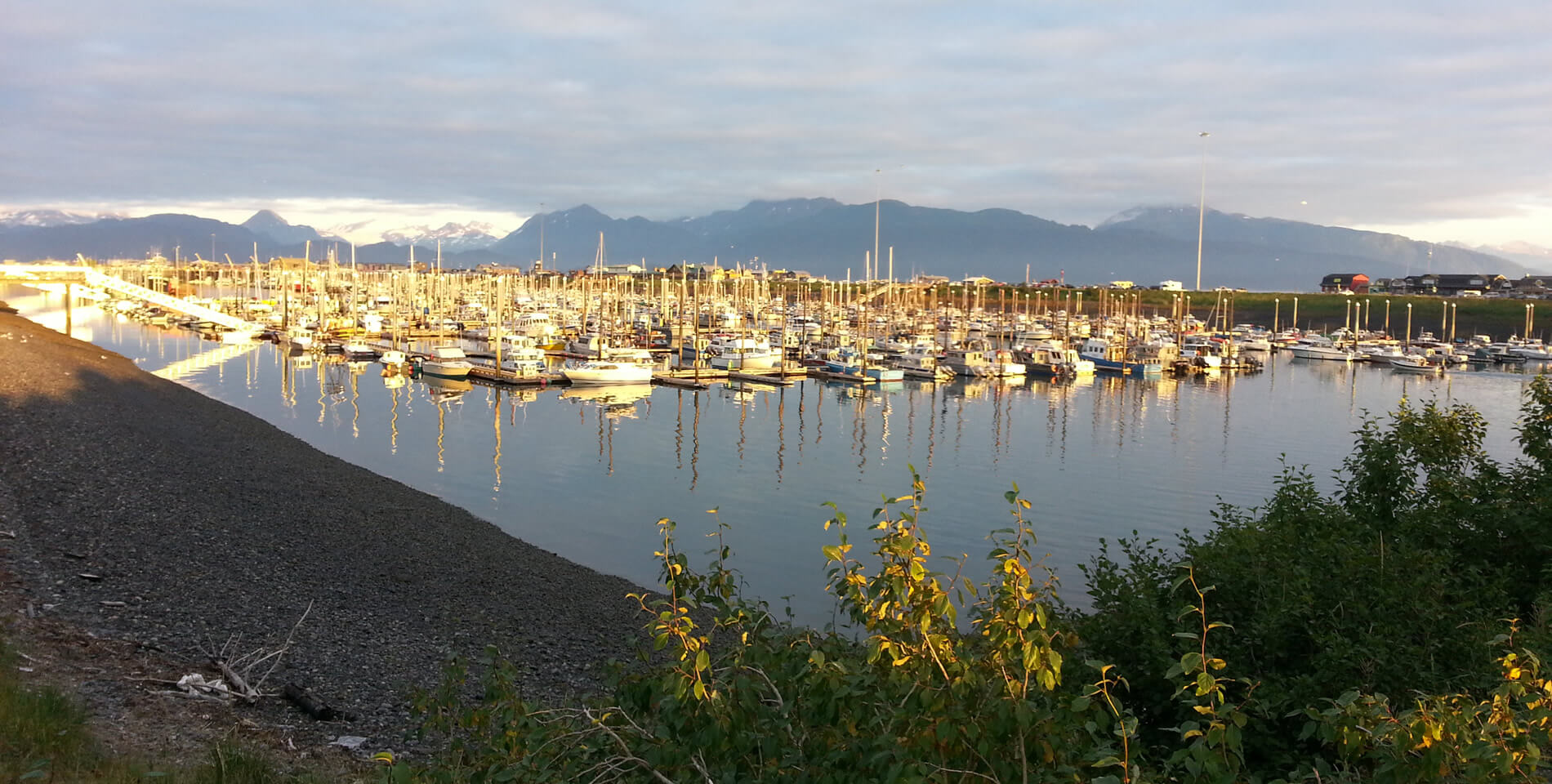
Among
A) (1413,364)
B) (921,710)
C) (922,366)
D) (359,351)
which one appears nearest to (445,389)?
(359,351)

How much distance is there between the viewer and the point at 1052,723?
12.0ft

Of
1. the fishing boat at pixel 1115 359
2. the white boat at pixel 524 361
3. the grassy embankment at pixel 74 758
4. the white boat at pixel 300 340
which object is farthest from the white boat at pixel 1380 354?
the grassy embankment at pixel 74 758

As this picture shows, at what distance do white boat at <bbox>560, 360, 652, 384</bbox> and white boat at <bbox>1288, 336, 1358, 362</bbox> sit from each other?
58.5 m

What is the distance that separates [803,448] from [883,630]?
113 feet

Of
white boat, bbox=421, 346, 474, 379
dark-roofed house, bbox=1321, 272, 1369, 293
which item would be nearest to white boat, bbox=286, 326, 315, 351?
white boat, bbox=421, 346, 474, 379

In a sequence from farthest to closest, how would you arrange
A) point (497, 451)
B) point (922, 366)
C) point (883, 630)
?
point (922, 366) → point (497, 451) → point (883, 630)

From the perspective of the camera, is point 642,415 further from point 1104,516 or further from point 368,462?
point 1104,516

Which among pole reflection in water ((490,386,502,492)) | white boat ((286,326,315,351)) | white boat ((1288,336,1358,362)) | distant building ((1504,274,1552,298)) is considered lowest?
pole reflection in water ((490,386,502,492))

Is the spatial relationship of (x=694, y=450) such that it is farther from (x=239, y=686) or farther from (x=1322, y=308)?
(x=1322, y=308)

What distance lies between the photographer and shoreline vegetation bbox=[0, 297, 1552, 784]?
3.66m

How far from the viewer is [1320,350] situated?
82625mm

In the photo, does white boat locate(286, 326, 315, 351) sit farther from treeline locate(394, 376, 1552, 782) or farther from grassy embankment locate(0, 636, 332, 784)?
treeline locate(394, 376, 1552, 782)

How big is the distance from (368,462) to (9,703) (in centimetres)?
2591

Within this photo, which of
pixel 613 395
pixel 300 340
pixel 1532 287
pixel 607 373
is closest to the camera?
pixel 613 395
